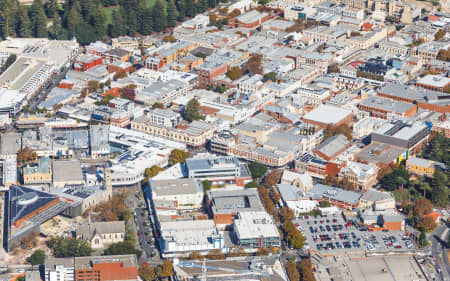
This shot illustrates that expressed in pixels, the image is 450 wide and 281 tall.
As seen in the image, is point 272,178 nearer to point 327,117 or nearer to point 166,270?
point 327,117

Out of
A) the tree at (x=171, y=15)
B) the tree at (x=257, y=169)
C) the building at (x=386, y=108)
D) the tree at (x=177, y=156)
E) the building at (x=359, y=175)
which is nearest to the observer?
the building at (x=359, y=175)

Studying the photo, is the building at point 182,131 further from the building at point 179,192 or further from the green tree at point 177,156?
the building at point 179,192

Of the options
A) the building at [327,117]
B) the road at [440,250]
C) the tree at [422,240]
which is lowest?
the road at [440,250]

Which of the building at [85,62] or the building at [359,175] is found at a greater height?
the building at [85,62]

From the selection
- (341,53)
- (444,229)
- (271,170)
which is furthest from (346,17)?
(444,229)

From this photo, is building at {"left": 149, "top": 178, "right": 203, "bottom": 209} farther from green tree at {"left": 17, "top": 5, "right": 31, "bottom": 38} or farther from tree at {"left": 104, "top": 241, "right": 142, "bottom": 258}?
green tree at {"left": 17, "top": 5, "right": 31, "bottom": 38}

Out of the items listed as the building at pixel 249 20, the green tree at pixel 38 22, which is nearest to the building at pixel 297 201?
the building at pixel 249 20

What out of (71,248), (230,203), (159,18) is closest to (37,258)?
Answer: (71,248)
